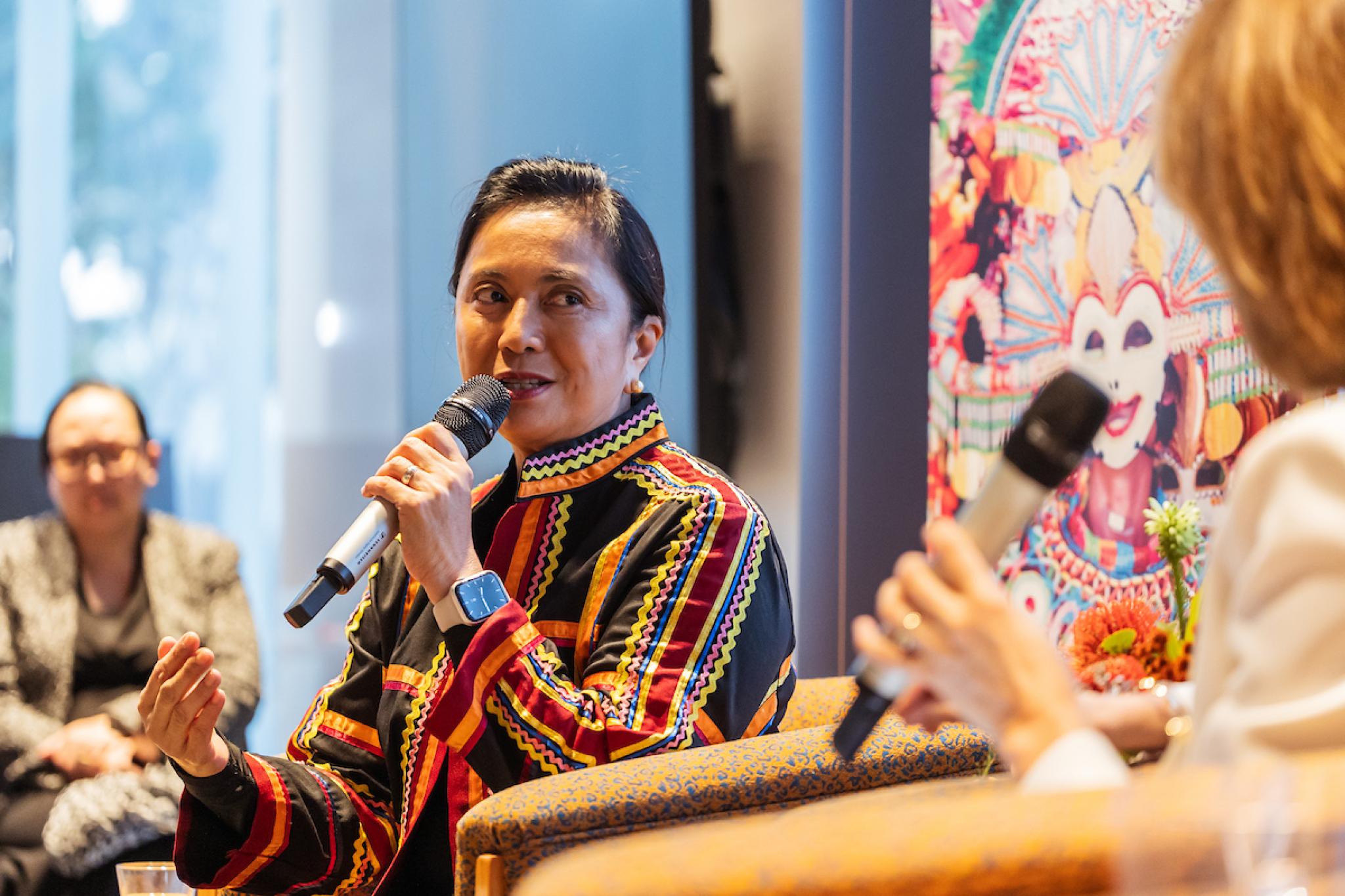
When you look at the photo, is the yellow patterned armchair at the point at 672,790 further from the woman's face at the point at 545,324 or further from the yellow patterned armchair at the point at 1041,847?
the yellow patterned armchair at the point at 1041,847

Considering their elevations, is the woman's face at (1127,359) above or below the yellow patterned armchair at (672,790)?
above

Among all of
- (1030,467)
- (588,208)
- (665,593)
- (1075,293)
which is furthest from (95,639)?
(1030,467)

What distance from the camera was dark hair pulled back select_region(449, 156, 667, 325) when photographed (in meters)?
1.99

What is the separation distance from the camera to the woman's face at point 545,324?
1.89 meters

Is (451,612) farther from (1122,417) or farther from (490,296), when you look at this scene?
(1122,417)

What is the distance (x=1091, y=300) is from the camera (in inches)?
104

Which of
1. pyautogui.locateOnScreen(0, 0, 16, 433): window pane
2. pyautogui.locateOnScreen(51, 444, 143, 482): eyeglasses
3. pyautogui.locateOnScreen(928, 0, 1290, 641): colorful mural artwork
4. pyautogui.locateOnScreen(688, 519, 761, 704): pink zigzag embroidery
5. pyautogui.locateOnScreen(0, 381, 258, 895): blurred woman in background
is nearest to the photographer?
pyautogui.locateOnScreen(688, 519, 761, 704): pink zigzag embroidery

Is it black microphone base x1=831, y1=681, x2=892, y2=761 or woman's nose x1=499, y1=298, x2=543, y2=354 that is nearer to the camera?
black microphone base x1=831, y1=681, x2=892, y2=761

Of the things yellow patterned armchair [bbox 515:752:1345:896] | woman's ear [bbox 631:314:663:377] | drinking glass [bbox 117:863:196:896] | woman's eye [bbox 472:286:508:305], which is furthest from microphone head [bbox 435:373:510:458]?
yellow patterned armchair [bbox 515:752:1345:896]

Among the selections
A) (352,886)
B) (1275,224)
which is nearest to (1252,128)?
(1275,224)

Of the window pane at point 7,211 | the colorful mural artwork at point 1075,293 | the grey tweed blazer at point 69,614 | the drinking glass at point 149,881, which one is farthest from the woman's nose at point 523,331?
the window pane at point 7,211

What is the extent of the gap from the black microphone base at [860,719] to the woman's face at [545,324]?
3.35ft

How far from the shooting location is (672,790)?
1.49 m

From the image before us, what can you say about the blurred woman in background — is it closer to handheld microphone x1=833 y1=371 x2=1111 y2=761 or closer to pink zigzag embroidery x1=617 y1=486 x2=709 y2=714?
pink zigzag embroidery x1=617 y1=486 x2=709 y2=714
